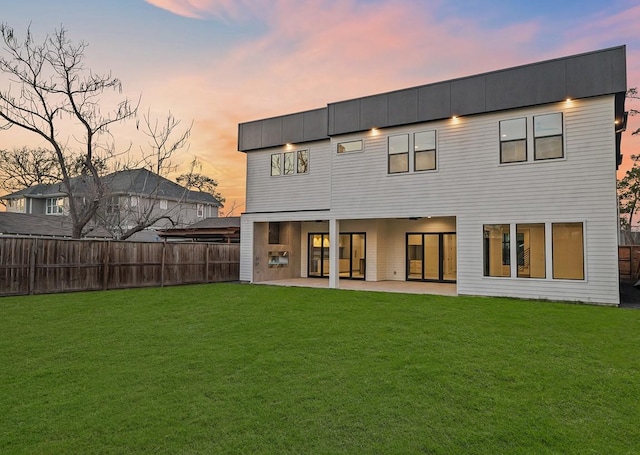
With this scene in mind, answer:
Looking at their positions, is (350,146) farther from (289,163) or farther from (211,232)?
(211,232)

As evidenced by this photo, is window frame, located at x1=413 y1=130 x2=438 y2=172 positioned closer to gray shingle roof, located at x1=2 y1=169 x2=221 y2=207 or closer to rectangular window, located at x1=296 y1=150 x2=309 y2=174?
rectangular window, located at x1=296 y1=150 x2=309 y2=174

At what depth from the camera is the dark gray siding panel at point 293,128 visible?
1484 cm

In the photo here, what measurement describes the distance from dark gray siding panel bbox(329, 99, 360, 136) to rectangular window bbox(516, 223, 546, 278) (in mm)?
5837

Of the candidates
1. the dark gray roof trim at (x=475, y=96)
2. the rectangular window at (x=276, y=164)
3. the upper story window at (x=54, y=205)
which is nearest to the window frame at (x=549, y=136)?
the dark gray roof trim at (x=475, y=96)

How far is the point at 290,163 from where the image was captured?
15289mm

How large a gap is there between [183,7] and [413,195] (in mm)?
8929

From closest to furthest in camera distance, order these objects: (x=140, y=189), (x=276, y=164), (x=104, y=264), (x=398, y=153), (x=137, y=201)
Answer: (x=398, y=153) < (x=104, y=264) < (x=276, y=164) < (x=137, y=201) < (x=140, y=189)

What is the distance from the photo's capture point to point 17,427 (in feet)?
11.1

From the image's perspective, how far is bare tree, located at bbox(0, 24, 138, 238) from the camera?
1519 centimetres

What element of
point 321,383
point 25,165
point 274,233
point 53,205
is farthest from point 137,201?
point 321,383

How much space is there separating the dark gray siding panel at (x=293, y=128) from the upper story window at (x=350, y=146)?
1.80m

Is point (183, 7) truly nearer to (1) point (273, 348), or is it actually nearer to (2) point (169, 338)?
(2) point (169, 338)

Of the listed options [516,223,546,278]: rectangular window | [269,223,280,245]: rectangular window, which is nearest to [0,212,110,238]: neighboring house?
[269,223,280,245]: rectangular window

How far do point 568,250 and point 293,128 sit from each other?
31.5 feet
